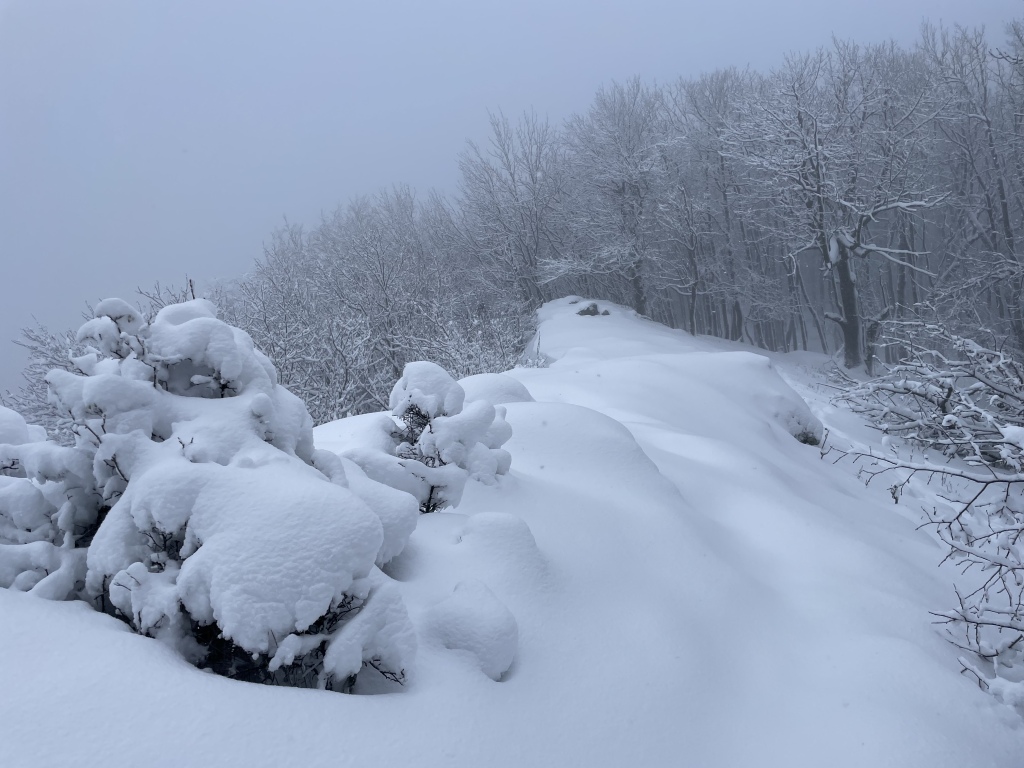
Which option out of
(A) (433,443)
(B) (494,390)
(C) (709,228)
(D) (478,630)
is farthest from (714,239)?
(D) (478,630)

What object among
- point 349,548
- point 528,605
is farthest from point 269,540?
point 528,605

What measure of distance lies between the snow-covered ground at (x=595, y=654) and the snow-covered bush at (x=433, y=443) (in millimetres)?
217

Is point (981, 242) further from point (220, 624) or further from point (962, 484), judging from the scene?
point (220, 624)

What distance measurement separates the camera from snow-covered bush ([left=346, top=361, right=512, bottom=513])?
174 inches

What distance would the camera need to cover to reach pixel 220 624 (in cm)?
243

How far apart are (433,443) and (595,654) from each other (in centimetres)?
201

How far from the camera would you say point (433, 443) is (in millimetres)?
4723

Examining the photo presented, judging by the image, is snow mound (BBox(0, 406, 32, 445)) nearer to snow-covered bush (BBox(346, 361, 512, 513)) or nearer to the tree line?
snow-covered bush (BBox(346, 361, 512, 513))

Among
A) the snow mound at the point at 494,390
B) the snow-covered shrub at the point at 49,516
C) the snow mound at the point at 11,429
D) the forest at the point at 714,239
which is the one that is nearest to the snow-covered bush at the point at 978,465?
the forest at the point at 714,239

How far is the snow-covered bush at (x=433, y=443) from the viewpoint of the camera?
4.41m

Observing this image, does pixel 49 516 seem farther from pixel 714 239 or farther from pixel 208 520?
pixel 714 239

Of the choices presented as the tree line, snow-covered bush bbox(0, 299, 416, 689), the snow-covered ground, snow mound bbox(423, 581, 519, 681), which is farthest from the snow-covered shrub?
the tree line

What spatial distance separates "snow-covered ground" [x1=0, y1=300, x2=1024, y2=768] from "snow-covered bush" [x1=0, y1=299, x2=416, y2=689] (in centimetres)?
20

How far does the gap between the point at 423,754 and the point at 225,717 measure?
0.74 meters
